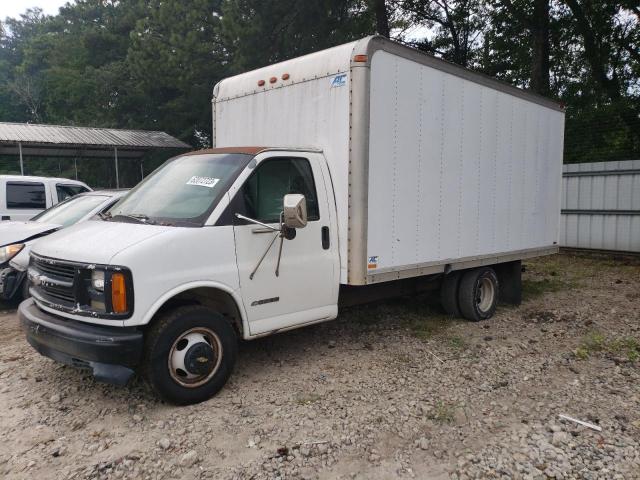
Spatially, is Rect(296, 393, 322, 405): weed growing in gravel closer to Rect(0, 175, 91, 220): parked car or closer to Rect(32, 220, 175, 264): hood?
Rect(32, 220, 175, 264): hood

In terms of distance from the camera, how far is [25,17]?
62188 millimetres

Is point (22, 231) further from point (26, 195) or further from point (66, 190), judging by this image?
point (66, 190)

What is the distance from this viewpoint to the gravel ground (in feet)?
11.1

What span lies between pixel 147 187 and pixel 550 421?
13.3 feet

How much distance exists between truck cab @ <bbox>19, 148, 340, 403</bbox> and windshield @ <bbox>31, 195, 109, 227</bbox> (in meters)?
3.00

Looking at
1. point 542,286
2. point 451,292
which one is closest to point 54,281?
point 451,292

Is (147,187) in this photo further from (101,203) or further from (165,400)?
(101,203)

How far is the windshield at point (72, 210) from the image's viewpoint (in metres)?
7.42

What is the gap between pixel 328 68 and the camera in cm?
496

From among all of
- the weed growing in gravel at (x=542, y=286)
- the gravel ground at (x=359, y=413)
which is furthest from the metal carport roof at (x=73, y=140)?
the weed growing in gravel at (x=542, y=286)

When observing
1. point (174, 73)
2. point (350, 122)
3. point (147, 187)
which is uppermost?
point (174, 73)

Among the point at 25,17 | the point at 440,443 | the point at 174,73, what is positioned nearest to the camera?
the point at 440,443

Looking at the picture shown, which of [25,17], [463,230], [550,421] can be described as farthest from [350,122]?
[25,17]

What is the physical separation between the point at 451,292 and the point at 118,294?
440 centimetres
